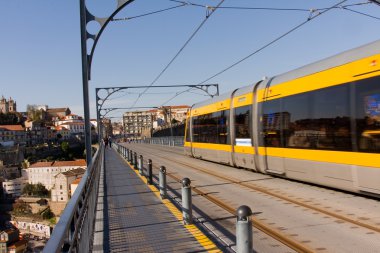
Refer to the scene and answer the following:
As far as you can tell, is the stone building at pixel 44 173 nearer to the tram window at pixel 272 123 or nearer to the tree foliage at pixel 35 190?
the tree foliage at pixel 35 190

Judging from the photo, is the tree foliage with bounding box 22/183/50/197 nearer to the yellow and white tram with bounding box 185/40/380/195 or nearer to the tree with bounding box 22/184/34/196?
the tree with bounding box 22/184/34/196

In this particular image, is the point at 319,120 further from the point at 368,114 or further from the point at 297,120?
the point at 368,114

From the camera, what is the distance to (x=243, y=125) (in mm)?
16266

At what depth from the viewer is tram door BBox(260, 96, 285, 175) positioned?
12.8 m

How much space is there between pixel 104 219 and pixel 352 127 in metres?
5.59

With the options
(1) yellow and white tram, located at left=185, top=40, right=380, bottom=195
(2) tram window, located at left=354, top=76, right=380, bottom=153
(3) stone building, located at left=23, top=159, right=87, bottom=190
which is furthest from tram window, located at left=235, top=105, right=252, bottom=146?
(3) stone building, located at left=23, top=159, right=87, bottom=190

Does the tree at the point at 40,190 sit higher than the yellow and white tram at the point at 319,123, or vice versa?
the yellow and white tram at the point at 319,123

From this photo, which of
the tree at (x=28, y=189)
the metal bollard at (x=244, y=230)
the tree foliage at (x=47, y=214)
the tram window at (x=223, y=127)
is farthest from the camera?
the tree at (x=28, y=189)

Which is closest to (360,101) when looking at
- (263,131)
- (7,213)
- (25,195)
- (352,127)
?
(352,127)

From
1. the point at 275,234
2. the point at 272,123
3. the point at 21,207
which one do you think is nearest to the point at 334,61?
the point at 272,123

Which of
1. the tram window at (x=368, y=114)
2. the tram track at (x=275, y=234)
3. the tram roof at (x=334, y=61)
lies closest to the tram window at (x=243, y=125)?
the tram roof at (x=334, y=61)

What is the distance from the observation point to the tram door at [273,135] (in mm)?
12844

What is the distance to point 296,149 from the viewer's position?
11.8 metres

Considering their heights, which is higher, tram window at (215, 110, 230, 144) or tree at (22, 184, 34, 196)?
tram window at (215, 110, 230, 144)
